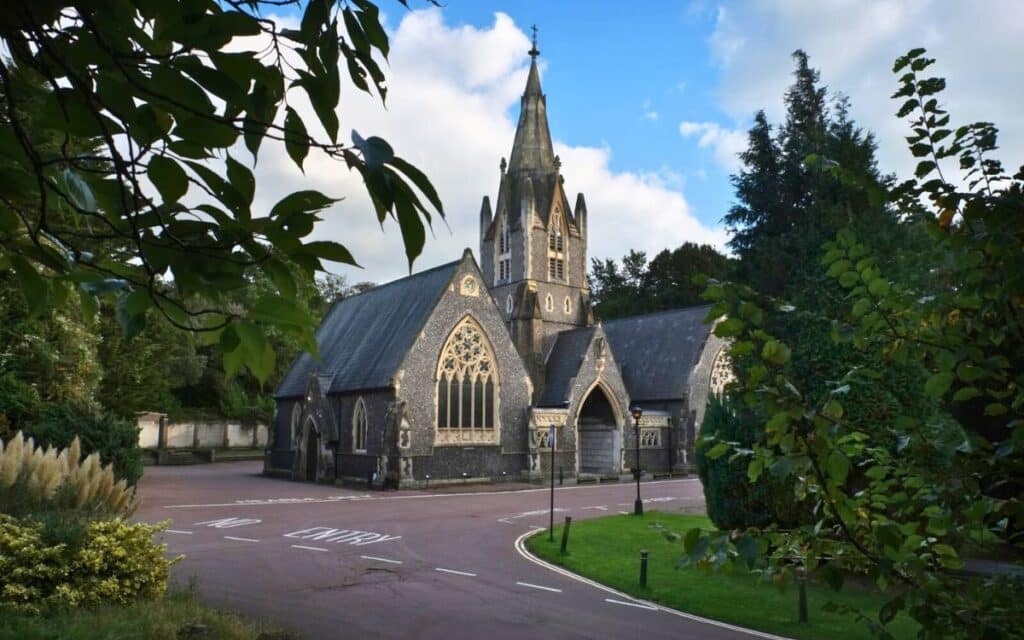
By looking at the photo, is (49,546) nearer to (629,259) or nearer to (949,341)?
(949,341)

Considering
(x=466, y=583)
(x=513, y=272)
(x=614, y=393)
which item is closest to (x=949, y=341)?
(x=466, y=583)

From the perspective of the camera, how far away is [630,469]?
37781 mm

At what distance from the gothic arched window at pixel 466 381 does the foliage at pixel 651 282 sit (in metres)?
35.9

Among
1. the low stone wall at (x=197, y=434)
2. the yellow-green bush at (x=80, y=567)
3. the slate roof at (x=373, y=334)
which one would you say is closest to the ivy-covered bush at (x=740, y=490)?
the yellow-green bush at (x=80, y=567)

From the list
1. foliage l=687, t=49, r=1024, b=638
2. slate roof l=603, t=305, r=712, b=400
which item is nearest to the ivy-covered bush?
foliage l=687, t=49, r=1024, b=638

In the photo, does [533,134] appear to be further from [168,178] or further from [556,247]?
[168,178]

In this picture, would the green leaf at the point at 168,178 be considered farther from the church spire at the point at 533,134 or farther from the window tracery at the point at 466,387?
the church spire at the point at 533,134

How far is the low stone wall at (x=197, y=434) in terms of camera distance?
4947cm

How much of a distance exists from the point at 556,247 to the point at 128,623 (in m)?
42.0

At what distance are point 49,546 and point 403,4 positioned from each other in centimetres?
919

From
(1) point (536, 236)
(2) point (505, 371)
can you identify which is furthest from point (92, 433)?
(1) point (536, 236)

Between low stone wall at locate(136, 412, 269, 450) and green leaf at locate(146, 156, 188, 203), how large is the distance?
50.5 m

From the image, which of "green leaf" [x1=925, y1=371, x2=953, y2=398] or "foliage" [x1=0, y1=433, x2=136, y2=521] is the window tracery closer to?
"foliage" [x1=0, y1=433, x2=136, y2=521]

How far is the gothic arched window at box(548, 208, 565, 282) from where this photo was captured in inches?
1891
